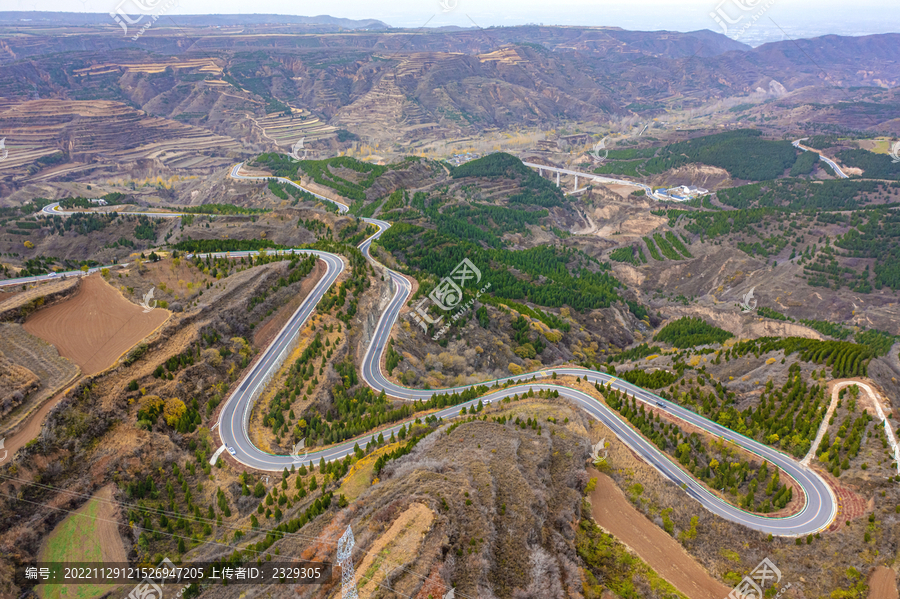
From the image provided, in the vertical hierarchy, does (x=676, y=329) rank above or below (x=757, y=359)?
below

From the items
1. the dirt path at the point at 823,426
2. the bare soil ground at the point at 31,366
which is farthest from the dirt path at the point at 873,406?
the bare soil ground at the point at 31,366

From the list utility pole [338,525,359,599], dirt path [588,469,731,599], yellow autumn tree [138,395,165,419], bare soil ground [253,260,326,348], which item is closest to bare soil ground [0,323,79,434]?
yellow autumn tree [138,395,165,419]

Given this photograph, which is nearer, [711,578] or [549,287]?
→ [711,578]

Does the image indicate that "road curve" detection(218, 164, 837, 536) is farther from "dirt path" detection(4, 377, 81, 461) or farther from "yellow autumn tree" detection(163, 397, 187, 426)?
"dirt path" detection(4, 377, 81, 461)

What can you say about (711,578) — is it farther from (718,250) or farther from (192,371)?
(718,250)

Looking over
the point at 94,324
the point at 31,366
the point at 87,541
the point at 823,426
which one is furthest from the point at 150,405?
the point at 823,426

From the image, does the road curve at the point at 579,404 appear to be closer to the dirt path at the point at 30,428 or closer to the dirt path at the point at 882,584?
the dirt path at the point at 882,584

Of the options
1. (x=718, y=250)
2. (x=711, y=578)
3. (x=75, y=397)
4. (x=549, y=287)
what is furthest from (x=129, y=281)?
(x=718, y=250)
